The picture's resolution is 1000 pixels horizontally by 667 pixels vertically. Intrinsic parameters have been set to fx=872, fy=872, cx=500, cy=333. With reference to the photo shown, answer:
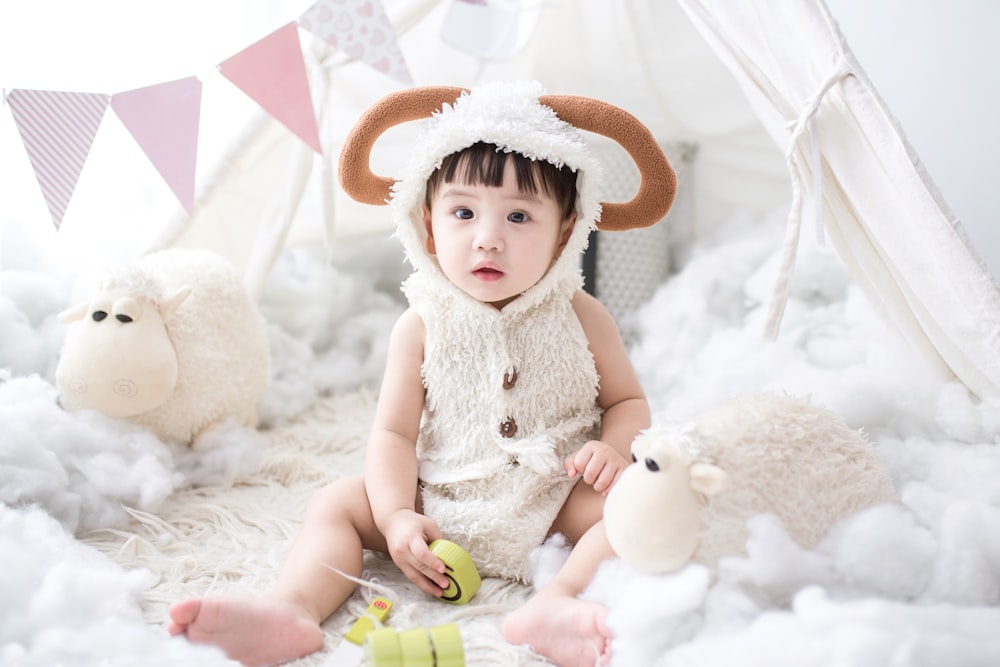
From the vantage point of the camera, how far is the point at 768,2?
3.51 feet

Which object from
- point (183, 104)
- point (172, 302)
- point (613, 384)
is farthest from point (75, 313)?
point (613, 384)

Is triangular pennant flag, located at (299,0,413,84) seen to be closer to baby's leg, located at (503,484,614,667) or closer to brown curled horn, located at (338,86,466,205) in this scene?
brown curled horn, located at (338,86,466,205)

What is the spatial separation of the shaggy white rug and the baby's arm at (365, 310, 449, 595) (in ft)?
0.15

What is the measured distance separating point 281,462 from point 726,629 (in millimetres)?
829

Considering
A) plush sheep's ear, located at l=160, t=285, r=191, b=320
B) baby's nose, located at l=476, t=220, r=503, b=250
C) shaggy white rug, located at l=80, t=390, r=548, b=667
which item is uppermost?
baby's nose, located at l=476, t=220, r=503, b=250

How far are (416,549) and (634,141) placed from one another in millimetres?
545

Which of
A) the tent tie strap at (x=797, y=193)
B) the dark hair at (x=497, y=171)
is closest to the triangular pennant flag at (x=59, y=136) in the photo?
the dark hair at (x=497, y=171)

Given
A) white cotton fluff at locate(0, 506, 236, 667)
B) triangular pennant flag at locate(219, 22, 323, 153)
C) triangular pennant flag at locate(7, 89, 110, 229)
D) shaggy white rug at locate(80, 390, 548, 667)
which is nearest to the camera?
white cotton fluff at locate(0, 506, 236, 667)

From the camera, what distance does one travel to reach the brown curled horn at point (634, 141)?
106 centimetres

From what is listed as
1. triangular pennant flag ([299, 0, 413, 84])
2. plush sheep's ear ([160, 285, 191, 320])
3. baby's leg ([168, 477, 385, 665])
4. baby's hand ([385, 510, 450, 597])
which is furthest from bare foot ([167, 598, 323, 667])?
triangular pennant flag ([299, 0, 413, 84])

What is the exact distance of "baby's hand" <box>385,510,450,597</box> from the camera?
0.96 metres

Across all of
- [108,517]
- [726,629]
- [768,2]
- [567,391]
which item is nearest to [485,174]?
[567,391]

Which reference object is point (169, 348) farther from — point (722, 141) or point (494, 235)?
point (722, 141)

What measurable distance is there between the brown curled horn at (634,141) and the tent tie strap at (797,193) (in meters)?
0.16
